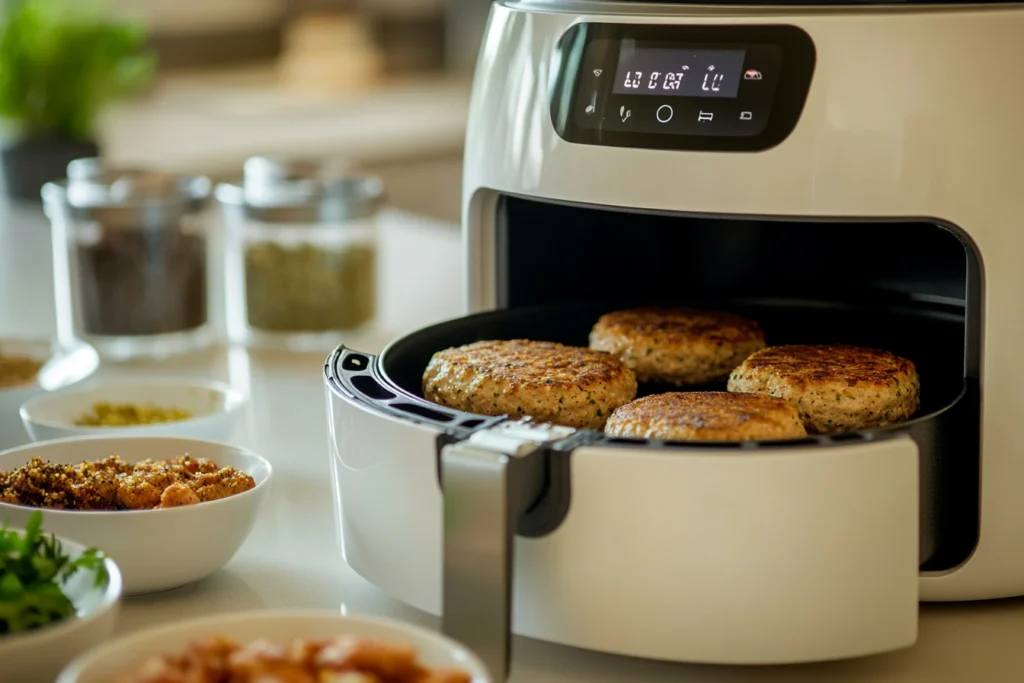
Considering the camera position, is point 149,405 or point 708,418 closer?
point 708,418

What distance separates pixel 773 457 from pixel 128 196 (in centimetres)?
106

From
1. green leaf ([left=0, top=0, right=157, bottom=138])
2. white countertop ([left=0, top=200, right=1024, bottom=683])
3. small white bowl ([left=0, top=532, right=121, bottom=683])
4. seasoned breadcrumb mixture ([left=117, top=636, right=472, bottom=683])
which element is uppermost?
green leaf ([left=0, top=0, right=157, bottom=138])

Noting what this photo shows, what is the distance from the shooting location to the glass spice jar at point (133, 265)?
60.2 inches

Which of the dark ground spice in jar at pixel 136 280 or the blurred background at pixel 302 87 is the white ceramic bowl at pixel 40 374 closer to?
the dark ground spice in jar at pixel 136 280

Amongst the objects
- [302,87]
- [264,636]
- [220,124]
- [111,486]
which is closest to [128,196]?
[111,486]

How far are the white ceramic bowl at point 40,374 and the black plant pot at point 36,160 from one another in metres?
1.00

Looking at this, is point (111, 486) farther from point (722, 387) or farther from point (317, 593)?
point (722, 387)

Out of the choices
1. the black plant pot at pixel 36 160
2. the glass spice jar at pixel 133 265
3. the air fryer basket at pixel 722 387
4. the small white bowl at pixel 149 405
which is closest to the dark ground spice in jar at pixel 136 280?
the glass spice jar at pixel 133 265

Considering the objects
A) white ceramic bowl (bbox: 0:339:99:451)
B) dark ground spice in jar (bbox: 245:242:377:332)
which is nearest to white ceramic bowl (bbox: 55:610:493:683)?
white ceramic bowl (bbox: 0:339:99:451)

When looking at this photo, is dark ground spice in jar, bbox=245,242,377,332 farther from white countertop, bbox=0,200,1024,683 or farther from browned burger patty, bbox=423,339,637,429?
browned burger patty, bbox=423,339,637,429

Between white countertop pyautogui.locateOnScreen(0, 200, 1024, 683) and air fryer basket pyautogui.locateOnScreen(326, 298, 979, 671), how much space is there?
2.3 inches

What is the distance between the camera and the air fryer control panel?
0.85 m

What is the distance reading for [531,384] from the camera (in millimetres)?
930

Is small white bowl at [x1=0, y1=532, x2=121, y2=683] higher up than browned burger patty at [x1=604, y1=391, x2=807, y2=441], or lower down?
lower down
